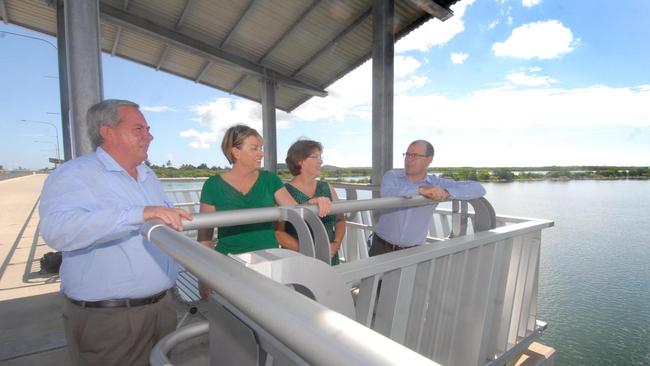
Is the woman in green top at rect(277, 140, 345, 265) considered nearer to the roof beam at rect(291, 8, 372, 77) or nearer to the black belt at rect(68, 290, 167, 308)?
the black belt at rect(68, 290, 167, 308)

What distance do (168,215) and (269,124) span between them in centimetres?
659

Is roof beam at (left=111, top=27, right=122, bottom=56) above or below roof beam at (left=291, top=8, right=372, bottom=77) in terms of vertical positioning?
above

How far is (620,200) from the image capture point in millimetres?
12445

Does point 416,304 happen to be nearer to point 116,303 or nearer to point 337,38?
point 116,303

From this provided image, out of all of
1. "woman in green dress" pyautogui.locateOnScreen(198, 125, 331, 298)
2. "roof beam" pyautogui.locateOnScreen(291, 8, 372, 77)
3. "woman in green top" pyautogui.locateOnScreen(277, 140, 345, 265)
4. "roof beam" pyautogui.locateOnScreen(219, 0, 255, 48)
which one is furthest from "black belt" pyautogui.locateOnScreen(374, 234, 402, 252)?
"roof beam" pyautogui.locateOnScreen(219, 0, 255, 48)

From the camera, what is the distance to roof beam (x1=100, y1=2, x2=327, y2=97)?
5.43 metres

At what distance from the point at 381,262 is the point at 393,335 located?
13.7 inches

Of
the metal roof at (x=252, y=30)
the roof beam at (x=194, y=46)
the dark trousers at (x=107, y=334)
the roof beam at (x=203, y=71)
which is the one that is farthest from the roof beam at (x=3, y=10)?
the dark trousers at (x=107, y=334)

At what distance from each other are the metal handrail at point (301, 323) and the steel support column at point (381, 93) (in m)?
4.37

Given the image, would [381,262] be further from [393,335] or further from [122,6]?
[122,6]

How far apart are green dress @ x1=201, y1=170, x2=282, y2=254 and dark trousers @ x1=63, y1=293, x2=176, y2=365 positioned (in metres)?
0.53

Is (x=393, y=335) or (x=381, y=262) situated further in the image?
(x=393, y=335)

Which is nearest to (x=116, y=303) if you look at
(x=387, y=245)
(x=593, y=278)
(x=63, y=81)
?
(x=387, y=245)

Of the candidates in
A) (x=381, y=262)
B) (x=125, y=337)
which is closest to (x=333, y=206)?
(x=381, y=262)
